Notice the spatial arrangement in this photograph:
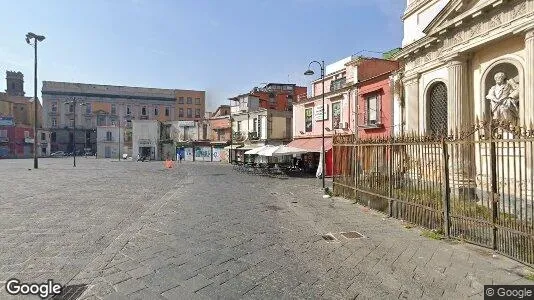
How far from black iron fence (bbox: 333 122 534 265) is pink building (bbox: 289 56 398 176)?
12188 millimetres

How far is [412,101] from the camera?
14328 mm

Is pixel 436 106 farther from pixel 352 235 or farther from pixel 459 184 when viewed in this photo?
pixel 352 235

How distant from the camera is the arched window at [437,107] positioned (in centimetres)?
Result: 1261

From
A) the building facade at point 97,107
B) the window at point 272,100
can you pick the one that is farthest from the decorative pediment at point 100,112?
the window at point 272,100

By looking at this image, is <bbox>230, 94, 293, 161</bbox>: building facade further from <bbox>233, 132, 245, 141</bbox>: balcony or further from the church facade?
the church facade

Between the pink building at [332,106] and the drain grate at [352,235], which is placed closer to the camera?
the drain grate at [352,235]

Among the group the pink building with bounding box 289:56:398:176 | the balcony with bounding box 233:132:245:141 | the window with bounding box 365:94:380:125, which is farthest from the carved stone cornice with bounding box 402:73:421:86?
the balcony with bounding box 233:132:245:141

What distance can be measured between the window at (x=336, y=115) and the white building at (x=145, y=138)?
139ft

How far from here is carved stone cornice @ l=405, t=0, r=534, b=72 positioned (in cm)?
875

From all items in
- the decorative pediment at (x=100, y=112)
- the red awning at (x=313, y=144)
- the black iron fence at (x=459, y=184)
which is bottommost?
the black iron fence at (x=459, y=184)

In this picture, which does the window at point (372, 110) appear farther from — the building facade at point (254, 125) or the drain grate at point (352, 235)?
the building facade at point (254, 125)

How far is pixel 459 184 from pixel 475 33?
6905 millimetres

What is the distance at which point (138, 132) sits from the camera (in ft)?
193

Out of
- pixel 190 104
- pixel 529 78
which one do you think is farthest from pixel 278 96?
pixel 190 104
